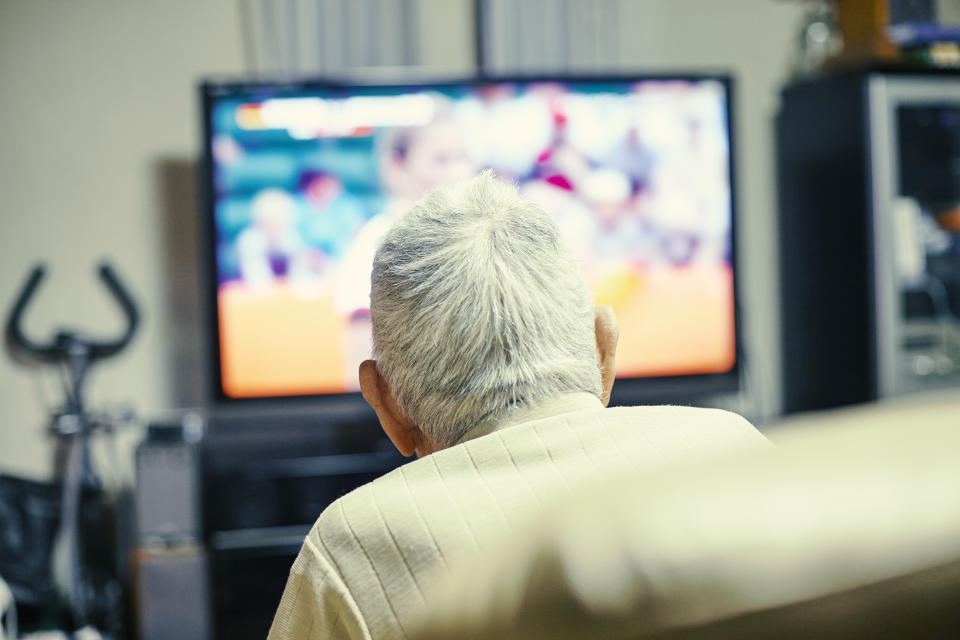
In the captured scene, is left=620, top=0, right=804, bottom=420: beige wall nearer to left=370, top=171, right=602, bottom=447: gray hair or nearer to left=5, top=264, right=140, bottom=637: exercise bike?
left=5, top=264, right=140, bottom=637: exercise bike

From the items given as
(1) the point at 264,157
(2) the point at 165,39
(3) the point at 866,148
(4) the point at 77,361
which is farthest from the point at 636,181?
→ (4) the point at 77,361

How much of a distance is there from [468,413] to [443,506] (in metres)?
0.21

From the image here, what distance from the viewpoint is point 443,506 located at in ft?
2.30

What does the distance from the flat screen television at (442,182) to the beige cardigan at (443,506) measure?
2.15m

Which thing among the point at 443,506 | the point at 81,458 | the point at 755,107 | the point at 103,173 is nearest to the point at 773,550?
the point at 443,506

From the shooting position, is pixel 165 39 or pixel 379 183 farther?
pixel 165 39

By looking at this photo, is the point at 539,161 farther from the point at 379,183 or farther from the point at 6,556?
the point at 6,556

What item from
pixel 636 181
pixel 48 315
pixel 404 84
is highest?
pixel 404 84

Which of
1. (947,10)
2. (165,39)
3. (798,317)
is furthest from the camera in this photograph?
(947,10)

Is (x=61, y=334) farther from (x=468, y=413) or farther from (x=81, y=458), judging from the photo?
(x=468, y=413)

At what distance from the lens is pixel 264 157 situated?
2881 millimetres

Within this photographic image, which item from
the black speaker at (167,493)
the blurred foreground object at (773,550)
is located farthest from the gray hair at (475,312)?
the black speaker at (167,493)

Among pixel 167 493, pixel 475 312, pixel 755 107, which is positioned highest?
pixel 755 107

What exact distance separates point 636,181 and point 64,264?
6.29 ft
